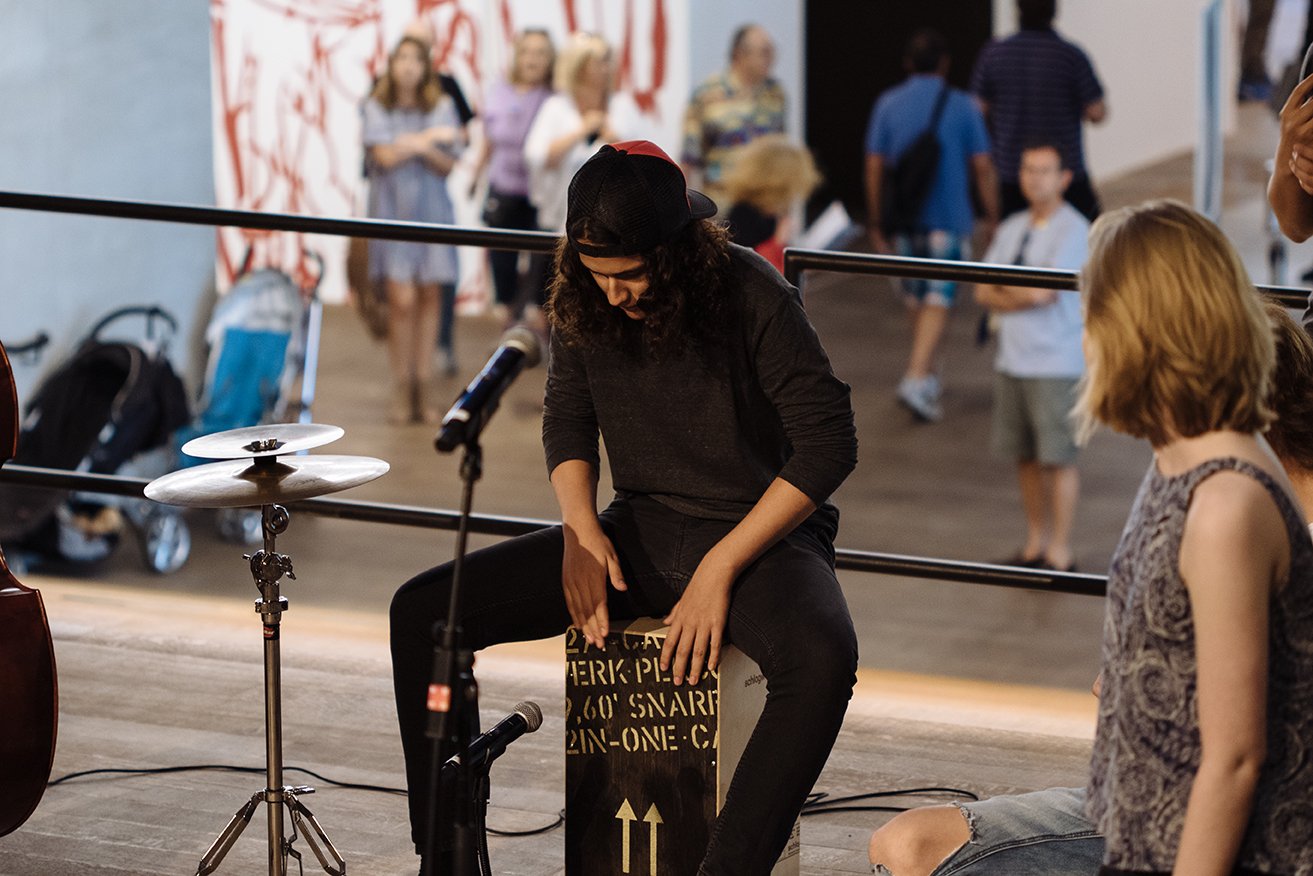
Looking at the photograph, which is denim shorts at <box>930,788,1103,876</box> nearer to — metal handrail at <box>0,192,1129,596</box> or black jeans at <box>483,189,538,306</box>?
metal handrail at <box>0,192,1129,596</box>

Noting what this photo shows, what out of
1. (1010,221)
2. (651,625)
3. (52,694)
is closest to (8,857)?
(52,694)

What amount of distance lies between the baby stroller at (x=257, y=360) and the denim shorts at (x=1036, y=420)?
2350 millimetres

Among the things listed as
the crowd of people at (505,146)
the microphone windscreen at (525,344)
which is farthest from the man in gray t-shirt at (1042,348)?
the microphone windscreen at (525,344)

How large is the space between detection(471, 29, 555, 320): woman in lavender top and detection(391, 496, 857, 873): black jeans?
5.29m

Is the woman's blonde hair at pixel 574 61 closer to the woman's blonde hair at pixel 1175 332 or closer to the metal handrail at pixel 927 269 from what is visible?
the metal handrail at pixel 927 269

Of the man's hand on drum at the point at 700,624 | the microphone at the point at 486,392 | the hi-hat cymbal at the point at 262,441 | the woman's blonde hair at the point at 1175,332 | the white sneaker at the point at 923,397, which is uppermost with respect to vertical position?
the woman's blonde hair at the point at 1175,332

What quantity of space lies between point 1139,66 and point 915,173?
607 cm

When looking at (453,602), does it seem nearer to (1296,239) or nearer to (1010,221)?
(1296,239)

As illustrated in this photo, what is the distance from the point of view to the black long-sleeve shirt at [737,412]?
2482 mm

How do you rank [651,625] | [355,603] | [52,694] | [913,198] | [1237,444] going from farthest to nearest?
1. [913,198]
2. [355,603]
3. [52,694]
4. [651,625]
5. [1237,444]

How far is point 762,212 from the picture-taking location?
263 inches

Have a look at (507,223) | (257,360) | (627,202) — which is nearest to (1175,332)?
(627,202)

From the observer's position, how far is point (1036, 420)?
571cm

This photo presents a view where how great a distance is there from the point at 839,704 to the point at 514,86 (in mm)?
5829
